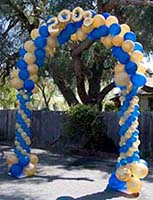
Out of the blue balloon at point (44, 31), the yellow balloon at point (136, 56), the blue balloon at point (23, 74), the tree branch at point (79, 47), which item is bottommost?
the blue balloon at point (23, 74)

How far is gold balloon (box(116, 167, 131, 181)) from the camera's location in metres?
8.30

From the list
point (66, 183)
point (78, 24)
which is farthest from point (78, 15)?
point (66, 183)

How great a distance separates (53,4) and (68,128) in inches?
189

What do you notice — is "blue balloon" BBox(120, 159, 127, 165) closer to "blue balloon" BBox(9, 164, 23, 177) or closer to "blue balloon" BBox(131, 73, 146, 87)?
"blue balloon" BBox(131, 73, 146, 87)

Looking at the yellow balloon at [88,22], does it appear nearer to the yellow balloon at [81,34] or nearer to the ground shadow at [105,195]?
the yellow balloon at [81,34]

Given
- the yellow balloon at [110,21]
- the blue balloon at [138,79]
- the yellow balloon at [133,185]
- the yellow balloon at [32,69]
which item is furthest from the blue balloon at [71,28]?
the yellow balloon at [133,185]

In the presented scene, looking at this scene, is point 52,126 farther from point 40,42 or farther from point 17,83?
point 40,42

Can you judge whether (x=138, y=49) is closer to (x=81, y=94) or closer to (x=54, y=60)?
(x=54, y=60)

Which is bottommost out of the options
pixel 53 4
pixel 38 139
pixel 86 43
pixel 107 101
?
pixel 38 139

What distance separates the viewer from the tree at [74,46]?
47.8 feet

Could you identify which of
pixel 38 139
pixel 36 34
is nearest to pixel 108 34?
pixel 36 34

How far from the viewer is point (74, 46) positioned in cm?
1620

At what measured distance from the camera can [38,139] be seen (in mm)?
18594

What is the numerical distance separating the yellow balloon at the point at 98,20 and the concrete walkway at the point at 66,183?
3533 millimetres
